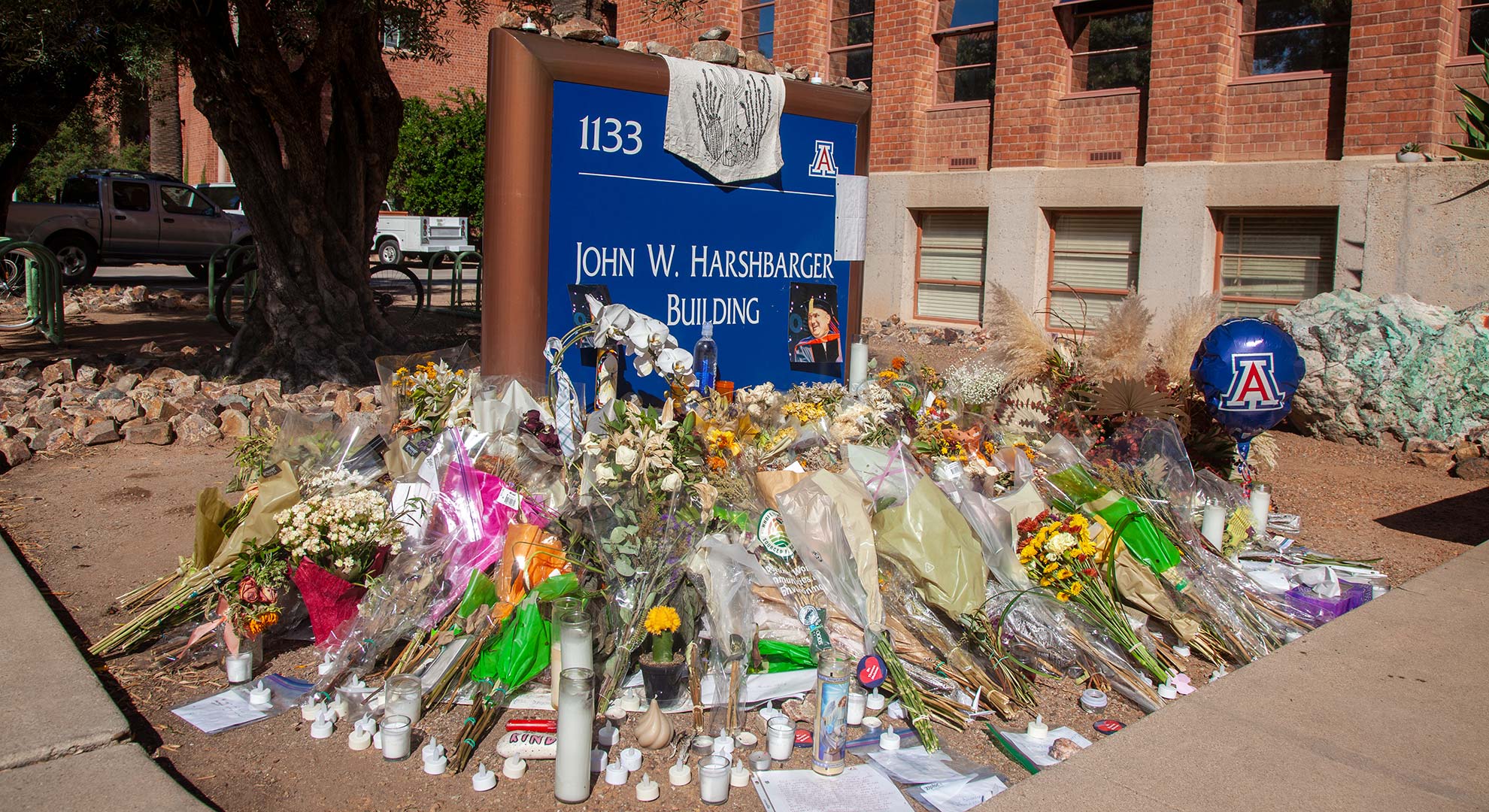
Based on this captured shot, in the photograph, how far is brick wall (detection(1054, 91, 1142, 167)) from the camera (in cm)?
1253

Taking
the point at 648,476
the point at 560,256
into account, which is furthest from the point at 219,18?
the point at 648,476

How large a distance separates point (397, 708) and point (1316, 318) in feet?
25.2

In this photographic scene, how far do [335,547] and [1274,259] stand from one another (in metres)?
10.9

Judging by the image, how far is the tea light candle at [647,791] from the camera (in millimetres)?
3004

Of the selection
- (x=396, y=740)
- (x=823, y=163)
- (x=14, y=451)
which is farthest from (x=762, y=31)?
(x=396, y=740)

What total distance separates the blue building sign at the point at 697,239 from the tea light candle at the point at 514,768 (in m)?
2.35

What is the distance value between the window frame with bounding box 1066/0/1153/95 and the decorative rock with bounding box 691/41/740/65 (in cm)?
810

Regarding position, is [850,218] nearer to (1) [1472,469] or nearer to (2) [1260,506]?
(2) [1260,506]

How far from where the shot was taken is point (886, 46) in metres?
14.6

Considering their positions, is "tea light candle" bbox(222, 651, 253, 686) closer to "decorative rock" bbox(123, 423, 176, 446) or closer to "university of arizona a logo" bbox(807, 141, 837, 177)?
"decorative rock" bbox(123, 423, 176, 446)

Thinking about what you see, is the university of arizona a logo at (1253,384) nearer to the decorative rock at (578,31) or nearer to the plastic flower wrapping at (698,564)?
the plastic flower wrapping at (698,564)

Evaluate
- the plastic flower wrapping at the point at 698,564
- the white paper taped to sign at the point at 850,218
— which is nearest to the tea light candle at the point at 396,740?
the plastic flower wrapping at the point at 698,564

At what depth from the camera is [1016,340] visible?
6824 millimetres

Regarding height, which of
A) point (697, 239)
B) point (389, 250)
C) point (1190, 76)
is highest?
point (1190, 76)
